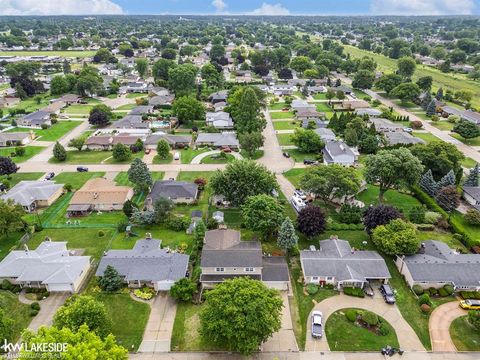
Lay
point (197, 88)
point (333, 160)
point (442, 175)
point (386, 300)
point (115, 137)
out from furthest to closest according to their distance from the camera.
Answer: point (197, 88) < point (115, 137) < point (333, 160) < point (442, 175) < point (386, 300)

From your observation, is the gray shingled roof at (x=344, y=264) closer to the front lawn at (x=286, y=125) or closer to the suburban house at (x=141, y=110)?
the front lawn at (x=286, y=125)

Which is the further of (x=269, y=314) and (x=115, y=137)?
(x=115, y=137)

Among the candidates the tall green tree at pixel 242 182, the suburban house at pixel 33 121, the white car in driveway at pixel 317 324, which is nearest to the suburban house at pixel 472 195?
the tall green tree at pixel 242 182

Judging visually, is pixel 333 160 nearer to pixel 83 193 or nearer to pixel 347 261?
pixel 347 261

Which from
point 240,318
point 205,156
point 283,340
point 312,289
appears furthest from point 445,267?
point 205,156

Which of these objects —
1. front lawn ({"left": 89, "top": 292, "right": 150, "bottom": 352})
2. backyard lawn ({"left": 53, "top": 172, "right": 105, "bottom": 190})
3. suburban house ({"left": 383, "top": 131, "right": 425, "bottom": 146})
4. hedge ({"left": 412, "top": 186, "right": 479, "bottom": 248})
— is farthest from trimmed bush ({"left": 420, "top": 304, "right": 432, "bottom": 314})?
backyard lawn ({"left": 53, "top": 172, "right": 105, "bottom": 190})

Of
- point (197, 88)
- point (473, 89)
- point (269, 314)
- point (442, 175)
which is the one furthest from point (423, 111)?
point (269, 314)

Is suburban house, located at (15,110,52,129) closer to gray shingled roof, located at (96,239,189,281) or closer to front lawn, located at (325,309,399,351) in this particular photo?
gray shingled roof, located at (96,239,189,281)
